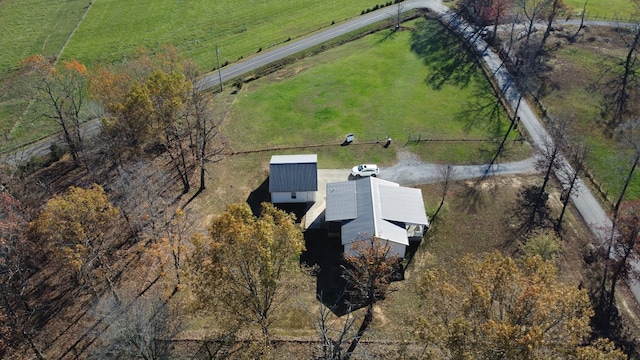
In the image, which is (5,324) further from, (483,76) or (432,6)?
(432,6)

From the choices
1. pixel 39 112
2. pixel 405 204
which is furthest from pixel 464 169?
pixel 39 112

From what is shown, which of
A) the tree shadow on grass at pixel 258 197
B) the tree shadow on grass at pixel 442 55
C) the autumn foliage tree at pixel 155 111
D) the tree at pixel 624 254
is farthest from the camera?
the tree shadow on grass at pixel 442 55

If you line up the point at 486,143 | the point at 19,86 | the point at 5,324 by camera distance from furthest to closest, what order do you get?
1. the point at 19,86
2. the point at 486,143
3. the point at 5,324

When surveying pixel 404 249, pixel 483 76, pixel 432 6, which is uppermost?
pixel 432 6

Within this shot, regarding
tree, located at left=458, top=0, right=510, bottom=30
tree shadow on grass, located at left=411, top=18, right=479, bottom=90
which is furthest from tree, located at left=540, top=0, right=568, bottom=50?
tree shadow on grass, located at left=411, top=18, right=479, bottom=90

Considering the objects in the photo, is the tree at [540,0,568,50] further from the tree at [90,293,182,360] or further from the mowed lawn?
the tree at [90,293,182,360]

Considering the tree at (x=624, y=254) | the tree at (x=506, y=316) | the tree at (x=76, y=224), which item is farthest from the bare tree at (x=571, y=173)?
the tree at (x=76, y=224)

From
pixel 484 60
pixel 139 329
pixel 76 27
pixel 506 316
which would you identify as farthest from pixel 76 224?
pixel 76 27

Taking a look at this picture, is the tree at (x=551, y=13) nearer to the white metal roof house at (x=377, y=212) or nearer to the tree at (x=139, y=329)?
the white metal roof house at (x=377, y=212)
